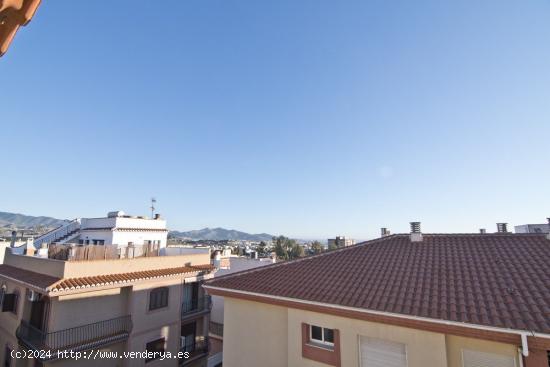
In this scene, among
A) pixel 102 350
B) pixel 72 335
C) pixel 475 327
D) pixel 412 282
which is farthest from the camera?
pixel 102 350

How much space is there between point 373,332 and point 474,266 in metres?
3.86

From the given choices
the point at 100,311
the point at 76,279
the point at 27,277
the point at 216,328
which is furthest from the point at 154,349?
the point at 216,328

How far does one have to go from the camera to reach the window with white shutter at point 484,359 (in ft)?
19.3

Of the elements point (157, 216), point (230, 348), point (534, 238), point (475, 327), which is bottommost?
point (230, 348)

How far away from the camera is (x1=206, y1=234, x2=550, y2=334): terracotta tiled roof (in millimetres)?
6160

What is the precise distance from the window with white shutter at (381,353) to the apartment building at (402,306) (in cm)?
2

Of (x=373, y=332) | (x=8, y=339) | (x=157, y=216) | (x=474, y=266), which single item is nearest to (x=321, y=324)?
(x=373, y=332)

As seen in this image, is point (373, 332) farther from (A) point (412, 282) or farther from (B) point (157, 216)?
(B) point (157, 216)

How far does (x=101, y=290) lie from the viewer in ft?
47.0

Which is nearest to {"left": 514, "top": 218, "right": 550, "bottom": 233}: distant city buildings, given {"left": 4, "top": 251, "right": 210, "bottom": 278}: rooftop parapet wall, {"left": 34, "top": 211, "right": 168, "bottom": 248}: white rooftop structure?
{"left": 4, "top": 251, "right": 210, "bottom": 278}: rooftop parapet wall

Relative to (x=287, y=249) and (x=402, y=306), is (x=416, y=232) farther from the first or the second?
(x=287, y=249)

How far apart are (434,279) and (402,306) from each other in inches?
71.9

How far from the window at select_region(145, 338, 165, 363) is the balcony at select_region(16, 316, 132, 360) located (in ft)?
6.19

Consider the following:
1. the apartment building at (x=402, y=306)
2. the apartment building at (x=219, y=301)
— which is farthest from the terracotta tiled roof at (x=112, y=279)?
the apartment building at (x=402, y=306)
